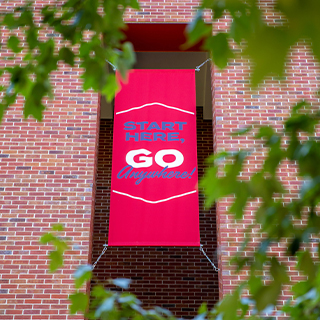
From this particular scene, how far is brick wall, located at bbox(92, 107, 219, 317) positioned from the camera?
8.66 metres

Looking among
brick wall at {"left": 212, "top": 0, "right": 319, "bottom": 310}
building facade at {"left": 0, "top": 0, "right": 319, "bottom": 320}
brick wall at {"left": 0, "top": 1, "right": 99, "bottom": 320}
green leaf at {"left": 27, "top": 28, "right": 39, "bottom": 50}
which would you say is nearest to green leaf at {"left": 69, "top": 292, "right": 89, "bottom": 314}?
green leaf at {"left": 27, "top": 28, "right": 39, "bottom": 50}

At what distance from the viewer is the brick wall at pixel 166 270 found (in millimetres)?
8664

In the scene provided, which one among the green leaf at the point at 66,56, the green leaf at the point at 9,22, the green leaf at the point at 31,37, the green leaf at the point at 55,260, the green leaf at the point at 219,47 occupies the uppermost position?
the green leaf at the point at 9,22

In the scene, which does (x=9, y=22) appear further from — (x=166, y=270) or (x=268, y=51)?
(x=166, y=270)

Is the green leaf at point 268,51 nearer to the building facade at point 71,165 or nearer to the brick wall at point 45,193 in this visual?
the building facade at point 71,165

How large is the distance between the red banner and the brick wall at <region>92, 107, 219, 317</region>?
3506mm

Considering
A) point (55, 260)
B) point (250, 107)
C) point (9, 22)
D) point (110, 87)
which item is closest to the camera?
point (55, 260)

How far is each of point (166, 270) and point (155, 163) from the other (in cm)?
387

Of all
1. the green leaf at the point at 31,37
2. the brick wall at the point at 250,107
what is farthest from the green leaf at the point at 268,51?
the brick wall at the point at 250,107

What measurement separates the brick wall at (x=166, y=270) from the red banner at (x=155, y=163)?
3.51m

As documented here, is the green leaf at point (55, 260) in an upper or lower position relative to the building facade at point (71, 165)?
lower

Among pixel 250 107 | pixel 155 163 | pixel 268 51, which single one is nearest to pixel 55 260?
pixel 268 51

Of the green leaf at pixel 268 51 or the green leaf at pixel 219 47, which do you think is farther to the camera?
the green leaf at pixel 219 47

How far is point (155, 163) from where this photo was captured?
5.77 meters
